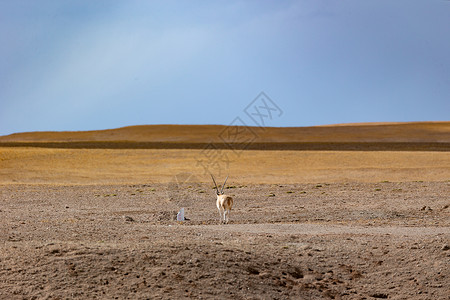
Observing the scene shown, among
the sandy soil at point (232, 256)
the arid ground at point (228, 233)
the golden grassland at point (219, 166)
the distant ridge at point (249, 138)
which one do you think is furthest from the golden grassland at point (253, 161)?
the sandy soil at point (232, 256)

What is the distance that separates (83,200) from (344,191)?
12.2 meters

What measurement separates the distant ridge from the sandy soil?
132 ft

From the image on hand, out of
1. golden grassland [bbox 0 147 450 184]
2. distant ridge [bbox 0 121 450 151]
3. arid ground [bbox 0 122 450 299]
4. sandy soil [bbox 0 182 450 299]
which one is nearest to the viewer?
sandy soil [bbox 0 182 450 299]

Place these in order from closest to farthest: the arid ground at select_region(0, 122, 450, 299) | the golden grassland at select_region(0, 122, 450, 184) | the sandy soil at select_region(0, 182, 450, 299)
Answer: the sandy soil at select_region(0, 182, 450, 299) < the arid ground at select_region(0, 122, 450, 299) < the golden grassland at select_region(0, 122, 450, 184)

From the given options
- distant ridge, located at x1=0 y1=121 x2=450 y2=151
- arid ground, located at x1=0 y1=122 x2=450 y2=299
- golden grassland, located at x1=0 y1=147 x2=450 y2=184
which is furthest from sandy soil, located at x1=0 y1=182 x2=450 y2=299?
distant ridge, located at x1=0 y1=121 x2=450 y2=151

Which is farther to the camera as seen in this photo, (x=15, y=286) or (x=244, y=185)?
(x=244, y=185)

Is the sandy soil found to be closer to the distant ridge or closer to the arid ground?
the arid ground

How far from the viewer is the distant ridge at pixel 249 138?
61503mm

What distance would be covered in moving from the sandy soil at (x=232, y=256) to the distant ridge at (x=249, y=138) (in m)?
40.3

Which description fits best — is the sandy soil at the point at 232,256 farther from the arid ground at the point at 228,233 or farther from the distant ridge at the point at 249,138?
the distant ridge at the point at 249,138

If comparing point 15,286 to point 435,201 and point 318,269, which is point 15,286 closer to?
point 318,269

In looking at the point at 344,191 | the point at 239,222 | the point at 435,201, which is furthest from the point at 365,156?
the point at 239,222

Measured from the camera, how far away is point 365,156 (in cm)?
4981

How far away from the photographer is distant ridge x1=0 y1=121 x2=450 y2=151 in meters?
61.5
